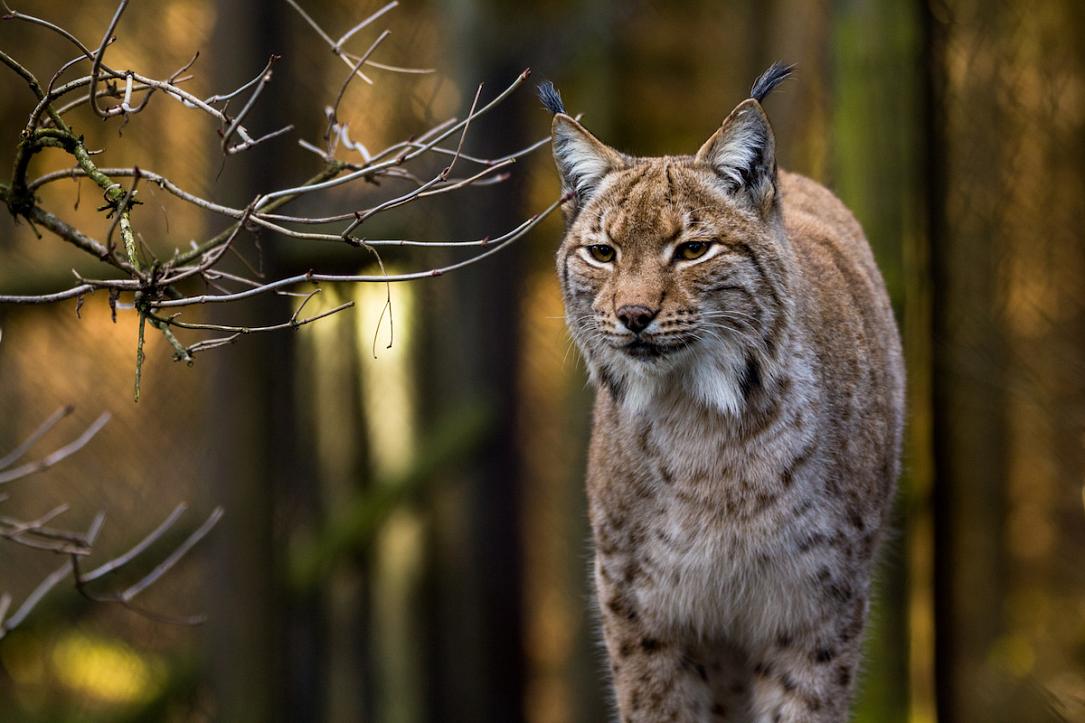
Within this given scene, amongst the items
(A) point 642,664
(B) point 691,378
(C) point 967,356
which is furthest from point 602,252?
(C) point 967,356

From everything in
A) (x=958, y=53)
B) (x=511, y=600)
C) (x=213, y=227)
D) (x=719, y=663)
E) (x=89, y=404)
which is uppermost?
(x=958, y=53)

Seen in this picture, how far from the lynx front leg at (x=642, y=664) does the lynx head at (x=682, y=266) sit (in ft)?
1.83

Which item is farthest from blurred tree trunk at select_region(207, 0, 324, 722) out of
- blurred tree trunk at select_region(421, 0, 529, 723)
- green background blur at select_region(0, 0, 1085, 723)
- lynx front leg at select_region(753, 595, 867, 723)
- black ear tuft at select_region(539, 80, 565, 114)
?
lynx front leg at select_region(753, 595, 867, 723)

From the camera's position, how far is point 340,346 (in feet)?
16.8

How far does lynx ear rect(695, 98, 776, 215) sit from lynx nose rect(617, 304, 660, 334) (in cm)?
41

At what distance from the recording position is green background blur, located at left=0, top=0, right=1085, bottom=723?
4.30 m

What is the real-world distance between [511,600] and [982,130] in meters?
2.74

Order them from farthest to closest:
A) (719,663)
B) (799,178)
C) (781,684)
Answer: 1. (799,178)
2. (719,663)
3. (781,684)

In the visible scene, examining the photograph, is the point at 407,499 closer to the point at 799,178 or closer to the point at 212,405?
the point at 212,405

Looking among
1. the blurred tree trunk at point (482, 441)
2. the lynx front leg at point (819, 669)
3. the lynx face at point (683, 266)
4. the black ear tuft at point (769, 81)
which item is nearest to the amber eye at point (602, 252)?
the lynx face at point (683, 266)

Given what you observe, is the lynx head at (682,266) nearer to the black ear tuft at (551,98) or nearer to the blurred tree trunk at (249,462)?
the black ear tuft at (551,98)

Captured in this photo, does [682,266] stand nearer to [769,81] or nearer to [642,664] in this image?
[769,81]

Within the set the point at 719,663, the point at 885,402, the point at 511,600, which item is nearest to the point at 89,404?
the point at 511,600

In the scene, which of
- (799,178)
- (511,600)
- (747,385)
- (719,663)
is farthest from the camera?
(511,600)
